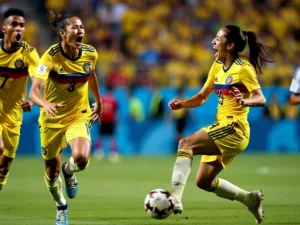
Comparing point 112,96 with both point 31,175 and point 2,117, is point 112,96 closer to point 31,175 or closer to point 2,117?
point 31,175

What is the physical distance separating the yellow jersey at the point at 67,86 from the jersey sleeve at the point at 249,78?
198cm

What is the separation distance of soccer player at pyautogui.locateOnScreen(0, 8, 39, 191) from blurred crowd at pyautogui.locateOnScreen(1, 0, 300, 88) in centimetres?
1380

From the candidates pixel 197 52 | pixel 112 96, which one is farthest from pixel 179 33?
pixel 112 96

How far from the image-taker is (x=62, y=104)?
933 cm

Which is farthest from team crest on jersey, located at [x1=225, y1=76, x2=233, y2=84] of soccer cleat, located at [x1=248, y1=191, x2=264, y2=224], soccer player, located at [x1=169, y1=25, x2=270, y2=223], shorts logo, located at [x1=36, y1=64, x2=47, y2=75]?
shorts logo, located at [x1=36, y1=64, x2=47, y2=75]

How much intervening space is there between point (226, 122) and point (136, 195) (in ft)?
15.3

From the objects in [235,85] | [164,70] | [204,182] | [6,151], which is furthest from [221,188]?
[164,70]

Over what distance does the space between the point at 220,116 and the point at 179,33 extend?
18894 millimetres

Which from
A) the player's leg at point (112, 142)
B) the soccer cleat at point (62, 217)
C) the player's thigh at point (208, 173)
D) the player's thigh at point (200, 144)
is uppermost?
the player's thigh at point (200, 144)

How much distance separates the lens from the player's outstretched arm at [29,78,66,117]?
8641 millimetres

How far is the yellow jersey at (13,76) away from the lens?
1010cm

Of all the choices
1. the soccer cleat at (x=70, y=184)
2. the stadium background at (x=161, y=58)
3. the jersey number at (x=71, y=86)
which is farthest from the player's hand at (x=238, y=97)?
the stadium background at (x=161, y=58)

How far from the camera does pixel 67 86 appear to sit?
9.53m

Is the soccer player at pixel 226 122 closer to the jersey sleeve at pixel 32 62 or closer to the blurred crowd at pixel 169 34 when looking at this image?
the jersey sleeve at pixel 32 62
